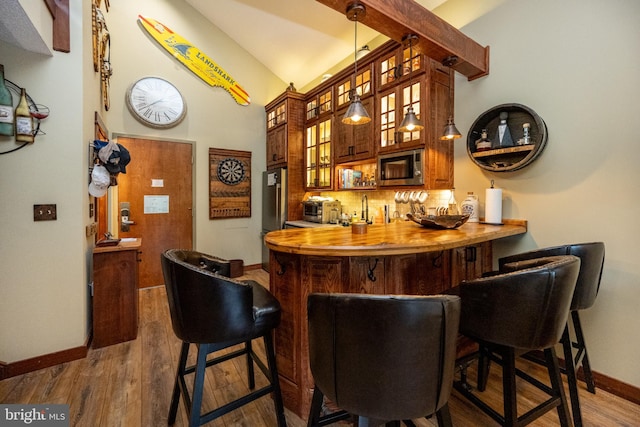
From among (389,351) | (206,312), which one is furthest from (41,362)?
(389,351)

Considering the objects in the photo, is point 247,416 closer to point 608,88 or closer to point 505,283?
point 505,283

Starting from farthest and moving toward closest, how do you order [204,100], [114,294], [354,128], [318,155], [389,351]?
1. [204,100]
2. [318,155]
3. [354,128]
4. [114,294]
5. [389,351]

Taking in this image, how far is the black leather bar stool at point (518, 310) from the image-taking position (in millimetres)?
1143

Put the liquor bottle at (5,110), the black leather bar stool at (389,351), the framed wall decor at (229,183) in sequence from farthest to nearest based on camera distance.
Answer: the framed wall decor at (229,183) → the liquor bottle at (5,110) → the black leather bar stool at (389,351)

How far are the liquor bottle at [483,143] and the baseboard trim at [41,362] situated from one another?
3664mm

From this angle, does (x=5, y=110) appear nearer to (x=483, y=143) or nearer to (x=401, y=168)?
(x=401, y=168)

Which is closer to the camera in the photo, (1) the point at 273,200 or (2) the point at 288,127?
(2) the point at 288,127

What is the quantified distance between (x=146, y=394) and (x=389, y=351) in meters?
1.83

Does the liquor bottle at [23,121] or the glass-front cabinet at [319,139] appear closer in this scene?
the liquor bottle at [23,121]

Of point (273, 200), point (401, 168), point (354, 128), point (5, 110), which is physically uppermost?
point (354, 128)

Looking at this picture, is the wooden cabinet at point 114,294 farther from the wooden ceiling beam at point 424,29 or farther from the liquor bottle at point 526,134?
the liquor bottle at point 526,134

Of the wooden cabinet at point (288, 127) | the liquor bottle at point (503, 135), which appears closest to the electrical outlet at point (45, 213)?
the wooden cabinet at point (288, 127)

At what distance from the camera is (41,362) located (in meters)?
2.14

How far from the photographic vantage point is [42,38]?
6.35ft
